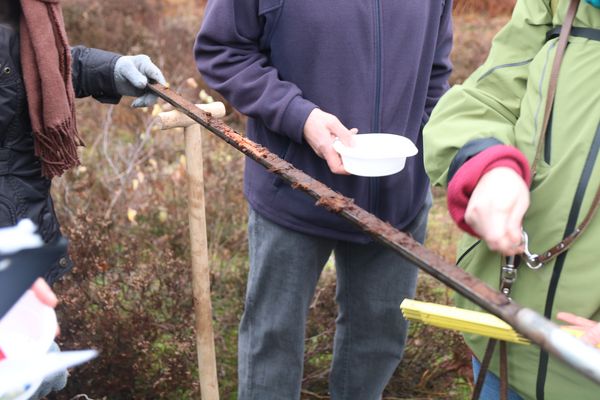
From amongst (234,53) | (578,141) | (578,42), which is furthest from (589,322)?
(234,53)

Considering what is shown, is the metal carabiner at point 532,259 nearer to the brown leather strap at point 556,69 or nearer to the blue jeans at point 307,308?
the brown leather strap at point 556,69

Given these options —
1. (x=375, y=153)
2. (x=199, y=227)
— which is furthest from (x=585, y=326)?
(x=199, y=227)

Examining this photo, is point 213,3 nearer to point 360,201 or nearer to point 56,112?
point 56,112

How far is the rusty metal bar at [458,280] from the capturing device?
0.97 metres

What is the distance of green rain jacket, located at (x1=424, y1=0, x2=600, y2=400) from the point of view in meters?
1.41

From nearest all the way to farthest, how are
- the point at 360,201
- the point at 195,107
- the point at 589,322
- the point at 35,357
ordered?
the point at 35,357
the point at 589,322
the point at 195,107
the point at 360,201

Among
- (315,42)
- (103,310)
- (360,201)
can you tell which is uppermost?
(315,42)

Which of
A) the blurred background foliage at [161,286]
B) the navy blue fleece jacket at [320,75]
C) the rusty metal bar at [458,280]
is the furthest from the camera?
the blurred background foliage at [161,286]

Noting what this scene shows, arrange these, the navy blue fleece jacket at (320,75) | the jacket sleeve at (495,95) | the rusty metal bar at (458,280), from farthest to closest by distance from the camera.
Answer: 1. the navy blue fleece jacket at (320,75)
2. the jacket sleeve at (495,95)
3. the rusty metal bar at (458,280)

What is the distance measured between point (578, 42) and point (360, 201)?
946 millimetres

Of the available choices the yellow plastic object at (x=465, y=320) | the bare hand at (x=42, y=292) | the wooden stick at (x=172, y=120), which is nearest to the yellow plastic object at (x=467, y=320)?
the yellow plastic object at (x=465, y=320)

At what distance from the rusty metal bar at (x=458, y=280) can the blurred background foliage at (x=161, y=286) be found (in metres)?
1.21

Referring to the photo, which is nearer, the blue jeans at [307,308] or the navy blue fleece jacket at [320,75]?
the navy blue fleece jacket at [320,75]

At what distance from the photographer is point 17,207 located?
2076mm
